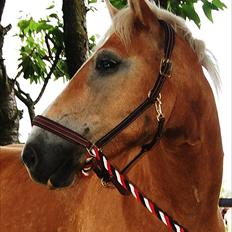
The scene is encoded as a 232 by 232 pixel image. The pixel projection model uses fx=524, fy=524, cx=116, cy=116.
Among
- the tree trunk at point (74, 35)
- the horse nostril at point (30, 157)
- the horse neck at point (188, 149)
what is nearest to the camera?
the horse nostril at point (30, 157)

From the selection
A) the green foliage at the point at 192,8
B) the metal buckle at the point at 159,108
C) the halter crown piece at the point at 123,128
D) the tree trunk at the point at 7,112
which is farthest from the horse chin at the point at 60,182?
the tree trunk at the point at 7,112

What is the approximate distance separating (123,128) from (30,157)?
41 centimetres

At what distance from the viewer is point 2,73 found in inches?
183

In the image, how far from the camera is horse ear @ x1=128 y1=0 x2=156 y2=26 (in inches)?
91.7

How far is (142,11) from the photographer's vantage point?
2355 mm

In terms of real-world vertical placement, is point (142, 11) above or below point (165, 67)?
above

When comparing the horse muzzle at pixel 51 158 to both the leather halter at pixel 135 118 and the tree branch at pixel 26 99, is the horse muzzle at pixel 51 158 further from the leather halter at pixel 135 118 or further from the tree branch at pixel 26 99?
the tree branch at pixel 26 99

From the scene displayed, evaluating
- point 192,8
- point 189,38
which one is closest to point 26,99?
point 192,8

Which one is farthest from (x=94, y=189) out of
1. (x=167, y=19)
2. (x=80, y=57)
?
(x=80, y=57)

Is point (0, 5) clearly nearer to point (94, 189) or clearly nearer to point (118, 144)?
point (94, 189)

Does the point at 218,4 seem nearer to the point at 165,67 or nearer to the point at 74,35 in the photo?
the point at 74,35

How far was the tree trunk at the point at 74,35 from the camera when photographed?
4.25 m

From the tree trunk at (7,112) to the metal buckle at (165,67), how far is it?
2556 mm

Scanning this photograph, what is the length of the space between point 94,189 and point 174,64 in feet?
2.87
